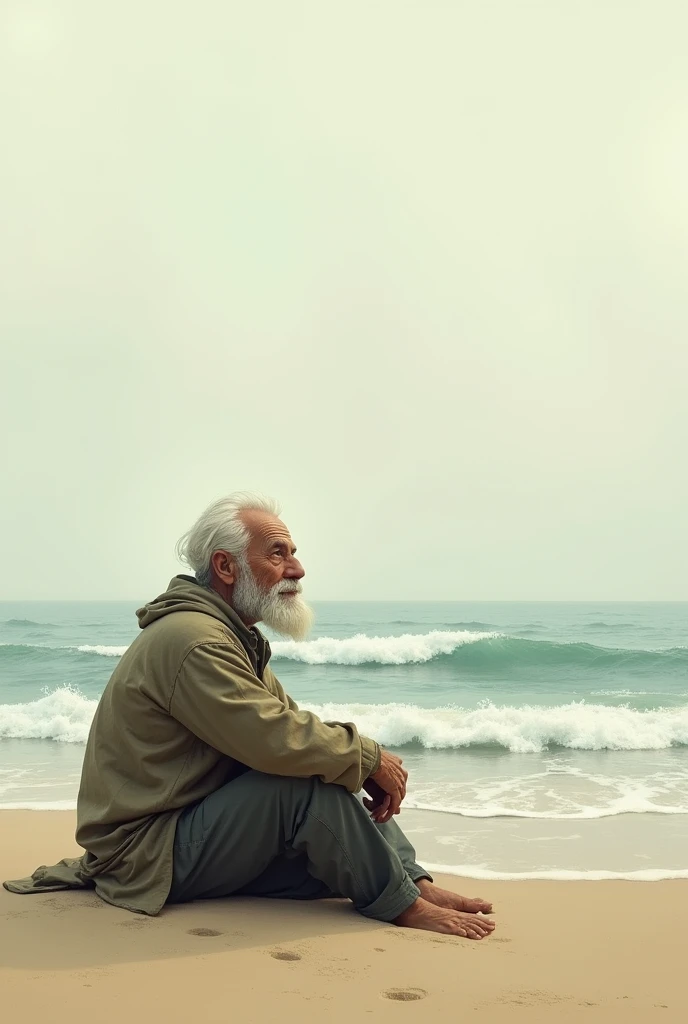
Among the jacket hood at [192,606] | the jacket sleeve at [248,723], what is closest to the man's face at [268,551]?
the jacket hood at [192,606]

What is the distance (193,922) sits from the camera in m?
2.92

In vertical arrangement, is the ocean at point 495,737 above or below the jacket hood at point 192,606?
below

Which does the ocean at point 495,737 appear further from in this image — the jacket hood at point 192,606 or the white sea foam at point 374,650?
the jacket hood at point 192,606

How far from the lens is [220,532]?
3.32 m

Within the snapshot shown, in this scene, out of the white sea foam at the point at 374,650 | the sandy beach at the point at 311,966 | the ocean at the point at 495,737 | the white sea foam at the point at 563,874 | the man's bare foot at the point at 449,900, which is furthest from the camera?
the white sea foam at the point at 374,650

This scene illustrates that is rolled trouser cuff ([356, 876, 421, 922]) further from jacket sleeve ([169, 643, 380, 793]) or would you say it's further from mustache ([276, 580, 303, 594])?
mustache ([276, 580, 303, 594])

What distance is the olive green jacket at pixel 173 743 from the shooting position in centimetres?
282

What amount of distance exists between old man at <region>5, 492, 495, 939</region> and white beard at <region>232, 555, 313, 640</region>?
110 mm

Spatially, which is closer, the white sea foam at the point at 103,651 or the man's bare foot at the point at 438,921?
the man's bare foot at the point at 438,921

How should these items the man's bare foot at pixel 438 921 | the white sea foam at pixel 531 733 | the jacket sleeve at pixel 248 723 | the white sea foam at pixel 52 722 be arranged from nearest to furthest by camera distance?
the jacket sleeve at pixel 248 723, the man's bare foot at pixel 438 921, the white sea foam at pixel 531 733, the white sea foam at pixel 52 722

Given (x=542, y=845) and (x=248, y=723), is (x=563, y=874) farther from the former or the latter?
(x=248, y=723)

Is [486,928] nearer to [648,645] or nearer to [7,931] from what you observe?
[7,931]

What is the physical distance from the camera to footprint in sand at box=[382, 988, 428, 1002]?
2439 millimetres

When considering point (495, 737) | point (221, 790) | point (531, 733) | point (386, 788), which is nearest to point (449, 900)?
point (386, 788)
